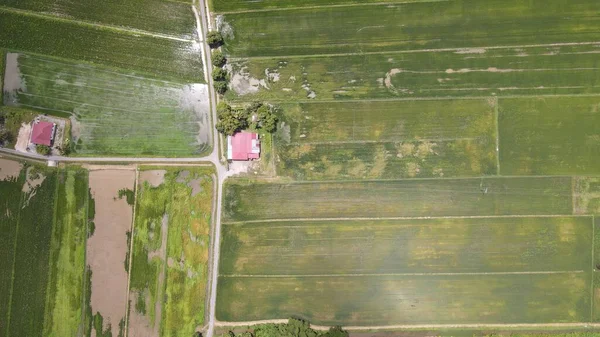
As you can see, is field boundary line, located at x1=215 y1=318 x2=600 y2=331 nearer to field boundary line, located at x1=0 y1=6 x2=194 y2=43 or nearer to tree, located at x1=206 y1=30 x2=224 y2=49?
tree, located at x1=206 y1=30 x2=224 y2=49

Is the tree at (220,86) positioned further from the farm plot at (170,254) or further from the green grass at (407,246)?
the green grass at (407,246)

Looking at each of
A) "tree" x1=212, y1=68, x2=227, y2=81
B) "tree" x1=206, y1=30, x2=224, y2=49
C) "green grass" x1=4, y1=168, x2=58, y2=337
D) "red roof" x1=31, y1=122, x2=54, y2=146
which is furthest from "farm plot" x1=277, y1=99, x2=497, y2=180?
"green grass" x1=4, y1=168, x2=58, y2=337

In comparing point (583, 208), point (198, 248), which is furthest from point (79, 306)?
point (583, 208)

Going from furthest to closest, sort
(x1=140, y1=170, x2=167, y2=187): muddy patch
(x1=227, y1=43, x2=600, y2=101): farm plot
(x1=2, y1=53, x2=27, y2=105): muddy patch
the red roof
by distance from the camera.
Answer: (x1=2, y1=53, x2=27, y2=105): muddy patch, (x1=140, y1=170, x2=167, y2=187): muddy patch, the red roof, (x1=227, y1=43, x2=600, y2=101): farm plot

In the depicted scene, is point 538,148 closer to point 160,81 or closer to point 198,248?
point 198,248

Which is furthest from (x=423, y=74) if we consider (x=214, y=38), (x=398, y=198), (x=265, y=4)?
(x=214, y=38)

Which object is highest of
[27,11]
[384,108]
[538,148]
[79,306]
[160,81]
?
[27,11]
